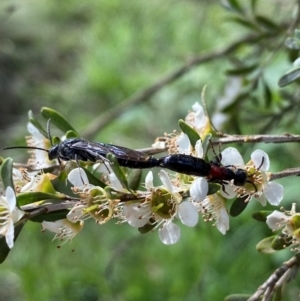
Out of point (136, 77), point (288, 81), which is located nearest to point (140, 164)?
point (288, 81)

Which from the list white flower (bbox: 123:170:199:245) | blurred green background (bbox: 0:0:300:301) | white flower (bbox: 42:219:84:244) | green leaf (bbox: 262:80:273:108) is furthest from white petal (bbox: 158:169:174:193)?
green leaf (bbox: 262:80:273:108)

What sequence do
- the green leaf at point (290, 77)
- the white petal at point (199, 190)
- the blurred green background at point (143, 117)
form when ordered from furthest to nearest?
1. the blurred green background at point (143, 117)
2. the green leaf at point (290, 77)
3. the white petal at point (199, 190)

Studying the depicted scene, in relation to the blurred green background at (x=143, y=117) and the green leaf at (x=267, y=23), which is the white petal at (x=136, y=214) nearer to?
the blurred green background at (x=143, y=117)

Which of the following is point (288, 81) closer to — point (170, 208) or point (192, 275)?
point (170, 208)

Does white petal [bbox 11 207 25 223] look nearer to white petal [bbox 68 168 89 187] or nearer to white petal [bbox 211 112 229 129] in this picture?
white petal [bbox 68 168 89 187]

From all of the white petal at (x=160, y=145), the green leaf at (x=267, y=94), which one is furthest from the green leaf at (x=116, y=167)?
the green leaf at (x=267, y=94)

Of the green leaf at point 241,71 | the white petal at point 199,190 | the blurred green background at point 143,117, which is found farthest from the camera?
the blurred green background at point 143,117

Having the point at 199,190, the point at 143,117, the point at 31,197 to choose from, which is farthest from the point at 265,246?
the point at 143,117
